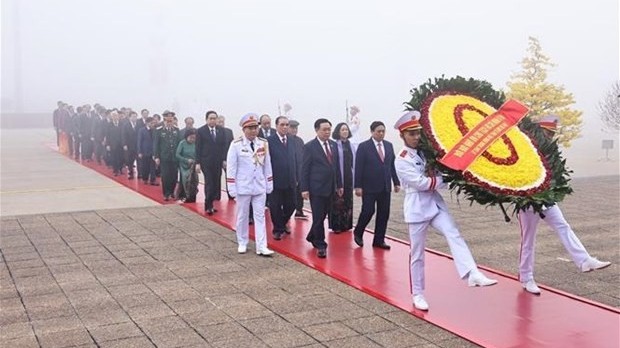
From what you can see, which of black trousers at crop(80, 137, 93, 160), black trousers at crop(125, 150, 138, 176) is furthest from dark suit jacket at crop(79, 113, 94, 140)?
black trousers at crop(125, 150, 138, 176)

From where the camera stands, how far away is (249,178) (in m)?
6.95

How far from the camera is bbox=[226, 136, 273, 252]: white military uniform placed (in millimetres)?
6941

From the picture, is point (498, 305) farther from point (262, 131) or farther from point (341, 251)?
point (262, 131)

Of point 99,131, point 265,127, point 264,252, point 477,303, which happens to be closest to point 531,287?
point 477,303

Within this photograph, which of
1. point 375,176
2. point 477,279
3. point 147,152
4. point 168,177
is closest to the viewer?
point 477,279

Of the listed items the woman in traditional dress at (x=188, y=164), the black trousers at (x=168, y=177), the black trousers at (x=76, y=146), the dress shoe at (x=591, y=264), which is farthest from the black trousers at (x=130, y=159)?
the dress shoe at (x=591, y=264)

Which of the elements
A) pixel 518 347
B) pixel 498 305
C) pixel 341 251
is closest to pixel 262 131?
pixel 341 251

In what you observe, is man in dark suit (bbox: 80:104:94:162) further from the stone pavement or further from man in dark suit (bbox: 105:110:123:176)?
the stone pavement

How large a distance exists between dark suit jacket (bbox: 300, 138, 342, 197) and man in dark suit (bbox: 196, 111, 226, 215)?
2.78 m

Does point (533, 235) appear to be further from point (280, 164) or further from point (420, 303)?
point (280, 164)

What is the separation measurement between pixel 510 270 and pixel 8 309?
4763mm

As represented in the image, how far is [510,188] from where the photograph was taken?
4523 millimetres

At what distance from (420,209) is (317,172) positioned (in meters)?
2.23

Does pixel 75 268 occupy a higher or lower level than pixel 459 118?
lower
